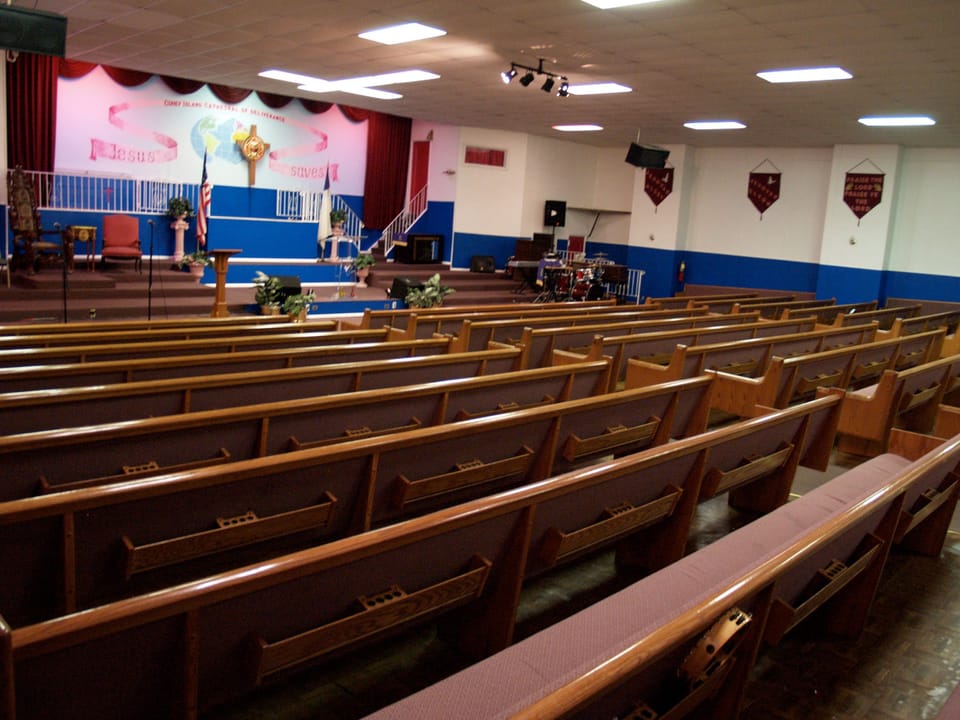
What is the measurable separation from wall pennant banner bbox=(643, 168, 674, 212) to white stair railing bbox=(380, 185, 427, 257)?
419cm

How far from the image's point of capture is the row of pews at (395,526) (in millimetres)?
1340

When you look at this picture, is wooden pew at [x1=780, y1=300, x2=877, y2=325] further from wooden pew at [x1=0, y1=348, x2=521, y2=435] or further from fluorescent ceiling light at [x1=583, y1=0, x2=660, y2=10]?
wooden pew at [x1=0, y1=348, x2=521, y2=435]

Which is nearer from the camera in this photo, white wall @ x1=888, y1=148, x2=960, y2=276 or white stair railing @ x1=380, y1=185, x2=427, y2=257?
white wall @ x1=888, y1=148, x2=960, y2=276

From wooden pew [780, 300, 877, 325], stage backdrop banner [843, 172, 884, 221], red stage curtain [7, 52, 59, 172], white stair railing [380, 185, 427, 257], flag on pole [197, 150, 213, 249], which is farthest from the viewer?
white stair railing [380, 185, 427, 257]

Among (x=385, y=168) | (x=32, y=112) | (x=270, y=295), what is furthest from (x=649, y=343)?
(x=385, y=168)

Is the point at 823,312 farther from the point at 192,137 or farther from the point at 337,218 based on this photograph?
the point at 192,137

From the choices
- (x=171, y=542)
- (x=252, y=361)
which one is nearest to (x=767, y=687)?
(x=171, y=542)

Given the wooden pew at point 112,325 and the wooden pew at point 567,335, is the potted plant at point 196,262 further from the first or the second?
the wooden pew at point 567,335

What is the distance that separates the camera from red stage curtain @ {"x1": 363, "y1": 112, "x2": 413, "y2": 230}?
1473cm

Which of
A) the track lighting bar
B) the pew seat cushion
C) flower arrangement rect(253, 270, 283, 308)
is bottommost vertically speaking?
the pew seat cushion

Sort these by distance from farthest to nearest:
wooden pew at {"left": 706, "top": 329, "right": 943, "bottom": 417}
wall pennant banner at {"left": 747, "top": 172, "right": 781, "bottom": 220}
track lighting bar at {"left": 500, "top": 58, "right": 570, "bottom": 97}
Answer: wall pennant banner at {"left": 747, "top": 172, "right": 781, "bottom": 220} → track lighting bar at {"left": 500, "top": 58, "right": 570, "bottom": 97} → wooden pew at {"left": 706, "top": 329, "right": 943, "bottom": 417}

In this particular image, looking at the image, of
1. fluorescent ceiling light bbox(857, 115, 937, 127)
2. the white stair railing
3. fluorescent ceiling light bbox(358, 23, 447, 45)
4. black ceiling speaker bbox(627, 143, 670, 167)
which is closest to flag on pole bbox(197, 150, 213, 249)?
the white stair railing

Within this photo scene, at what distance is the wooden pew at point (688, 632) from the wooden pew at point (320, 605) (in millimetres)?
80

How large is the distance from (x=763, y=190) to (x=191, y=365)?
11936 mm
